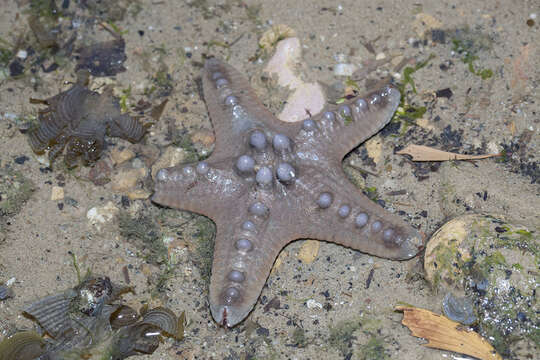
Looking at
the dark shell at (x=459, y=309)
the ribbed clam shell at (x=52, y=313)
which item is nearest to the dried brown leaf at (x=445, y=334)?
Answer: the dark shell at (x=459, y=309)

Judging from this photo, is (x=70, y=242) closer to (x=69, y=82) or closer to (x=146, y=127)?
(x=146, y=127)

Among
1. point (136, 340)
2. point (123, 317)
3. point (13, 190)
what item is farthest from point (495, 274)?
point (13, 190)

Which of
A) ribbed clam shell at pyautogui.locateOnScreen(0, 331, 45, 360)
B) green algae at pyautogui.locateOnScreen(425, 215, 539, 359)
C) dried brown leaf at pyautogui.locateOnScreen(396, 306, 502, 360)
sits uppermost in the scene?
green algae at pyautogui.locateOnScreen(425, 215, 539, 359)

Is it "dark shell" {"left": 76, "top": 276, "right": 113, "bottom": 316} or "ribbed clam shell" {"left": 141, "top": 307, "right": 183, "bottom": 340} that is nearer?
"ribbed clam shell" {"left": 141, "top": 307, "right": 183, "bottom": 340}

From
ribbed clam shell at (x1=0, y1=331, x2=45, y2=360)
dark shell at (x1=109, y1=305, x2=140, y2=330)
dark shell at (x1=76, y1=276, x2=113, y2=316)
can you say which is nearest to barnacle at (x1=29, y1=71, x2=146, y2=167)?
dark shell at (x1=76, y1=276, x2=113, y2=316)

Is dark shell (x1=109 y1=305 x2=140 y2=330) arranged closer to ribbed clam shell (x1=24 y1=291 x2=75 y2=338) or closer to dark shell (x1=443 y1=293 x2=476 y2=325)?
ribbed clam shell (x1=24 y1=291 x2=75 y2=338)

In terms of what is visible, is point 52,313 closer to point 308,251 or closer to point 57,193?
point 57,193

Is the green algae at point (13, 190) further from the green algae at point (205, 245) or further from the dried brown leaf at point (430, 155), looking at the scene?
the dried brown leaf at point (430, 155)

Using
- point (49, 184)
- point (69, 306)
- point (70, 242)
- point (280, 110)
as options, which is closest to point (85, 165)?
point (49, 184)
